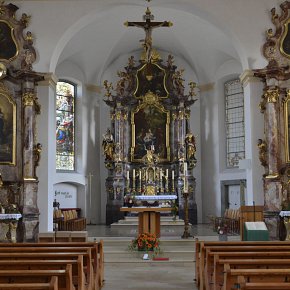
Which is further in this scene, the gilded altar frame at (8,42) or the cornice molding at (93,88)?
the cornice molding at (93,88)

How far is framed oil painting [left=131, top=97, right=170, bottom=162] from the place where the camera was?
2111 centimetres

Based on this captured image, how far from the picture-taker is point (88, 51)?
20609 mm

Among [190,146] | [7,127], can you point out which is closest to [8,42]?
[7,127]

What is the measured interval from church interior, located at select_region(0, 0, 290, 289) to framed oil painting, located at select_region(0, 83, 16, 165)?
28mm

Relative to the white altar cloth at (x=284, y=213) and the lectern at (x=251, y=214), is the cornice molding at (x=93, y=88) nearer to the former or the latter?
the lectern at (x=251, y=214)

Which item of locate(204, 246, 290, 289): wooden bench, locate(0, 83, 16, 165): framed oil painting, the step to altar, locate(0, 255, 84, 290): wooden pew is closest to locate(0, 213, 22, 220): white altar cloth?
locate(0, 83, 16, 165): framed oil painting

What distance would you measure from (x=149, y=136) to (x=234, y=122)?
12.4ft

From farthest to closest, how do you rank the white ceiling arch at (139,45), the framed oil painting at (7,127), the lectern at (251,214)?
1. the white ceiling arch at (139,45)
2. the framed oil painting at (7,127)
3. the lectern at (251,214)

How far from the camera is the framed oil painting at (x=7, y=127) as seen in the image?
13398mm

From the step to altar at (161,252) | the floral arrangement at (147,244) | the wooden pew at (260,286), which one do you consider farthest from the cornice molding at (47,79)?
the wooden pew at (260,286)

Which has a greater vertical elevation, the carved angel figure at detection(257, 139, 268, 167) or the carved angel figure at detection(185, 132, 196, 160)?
the carved angel figure at detection(185, 132, 196, 160)

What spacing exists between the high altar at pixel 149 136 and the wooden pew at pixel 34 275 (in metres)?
15.0

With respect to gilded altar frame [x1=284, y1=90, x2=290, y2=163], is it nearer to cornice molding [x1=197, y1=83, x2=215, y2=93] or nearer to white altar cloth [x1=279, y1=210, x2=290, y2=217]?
white altar cloth [x1=279, y1=210, x2=290, y2=217]

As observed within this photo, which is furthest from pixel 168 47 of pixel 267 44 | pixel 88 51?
pixel 267 44
